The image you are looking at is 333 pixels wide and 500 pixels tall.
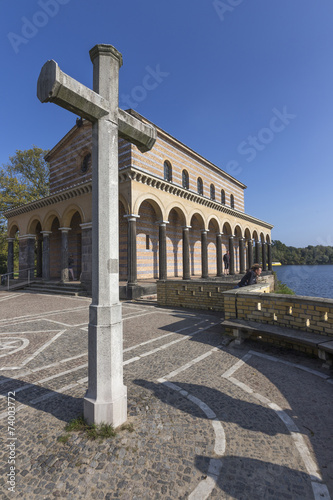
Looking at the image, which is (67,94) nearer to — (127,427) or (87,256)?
(127,427)

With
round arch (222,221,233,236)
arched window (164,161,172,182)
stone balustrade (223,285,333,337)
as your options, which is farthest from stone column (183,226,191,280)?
stone balustrade (223,285,333,337)

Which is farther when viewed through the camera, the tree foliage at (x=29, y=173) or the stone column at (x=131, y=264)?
the tree foliage at (x=29, y=173)

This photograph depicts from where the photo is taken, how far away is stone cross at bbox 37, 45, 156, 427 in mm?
2689

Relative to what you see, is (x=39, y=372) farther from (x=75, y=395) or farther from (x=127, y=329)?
(x=127, y=329)

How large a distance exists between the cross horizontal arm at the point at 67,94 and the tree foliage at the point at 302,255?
11435cm

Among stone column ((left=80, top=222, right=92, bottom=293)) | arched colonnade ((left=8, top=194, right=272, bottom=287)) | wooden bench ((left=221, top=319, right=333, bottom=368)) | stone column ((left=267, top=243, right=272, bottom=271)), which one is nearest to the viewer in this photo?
wooden bench ((left=221, top=319, right=333, bottom=368))

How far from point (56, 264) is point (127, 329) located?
54.1ft

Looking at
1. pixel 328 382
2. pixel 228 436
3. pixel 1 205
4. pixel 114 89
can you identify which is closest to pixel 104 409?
pixel 228 436

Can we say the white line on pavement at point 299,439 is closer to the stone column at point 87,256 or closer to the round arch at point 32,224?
the stone column at point 87,256

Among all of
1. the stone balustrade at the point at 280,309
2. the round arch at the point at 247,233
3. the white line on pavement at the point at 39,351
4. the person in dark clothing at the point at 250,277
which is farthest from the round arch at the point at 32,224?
the round arch at the point at 247,233

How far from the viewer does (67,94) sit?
2615 mm

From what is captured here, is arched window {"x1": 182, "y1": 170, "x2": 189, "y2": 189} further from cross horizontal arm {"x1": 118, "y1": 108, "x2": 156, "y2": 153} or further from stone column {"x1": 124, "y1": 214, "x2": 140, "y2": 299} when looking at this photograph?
cross horizontal arm {"x1": 118, "y1": 108, "x2": 156, "y2": 153}

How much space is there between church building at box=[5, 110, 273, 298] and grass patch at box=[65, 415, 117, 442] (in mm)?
9733

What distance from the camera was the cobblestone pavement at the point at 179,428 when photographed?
2.04 metres
